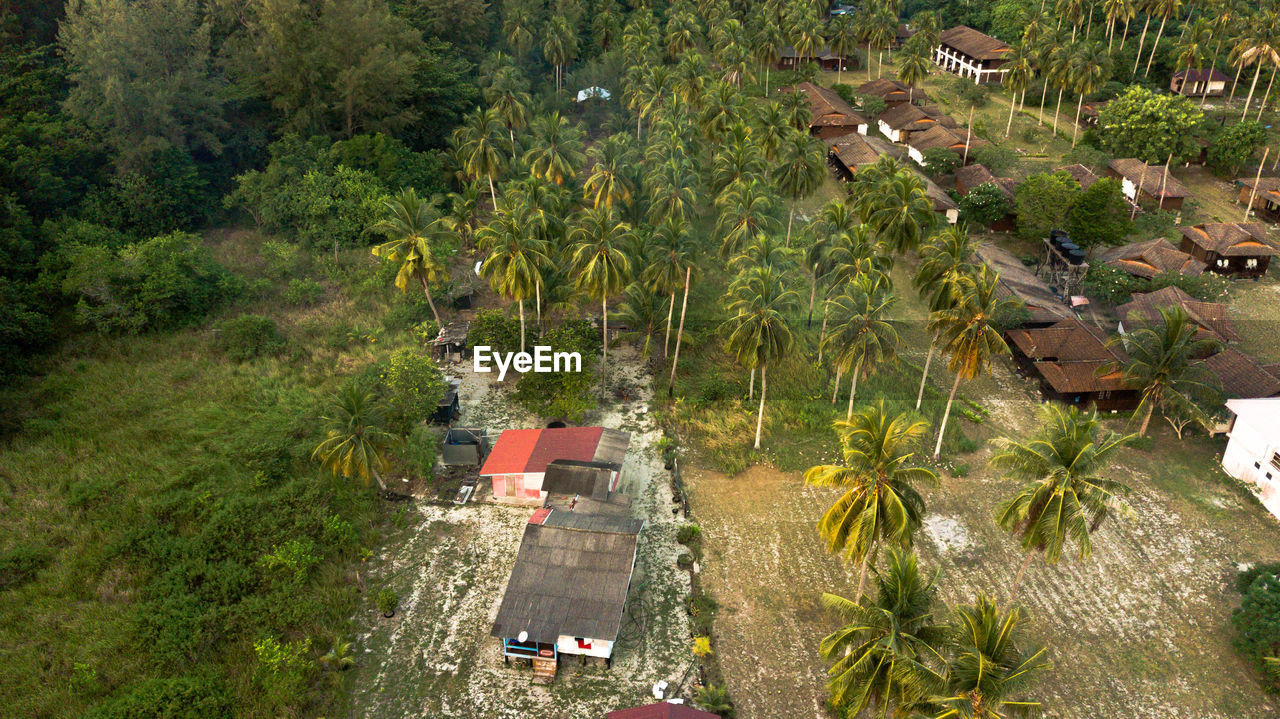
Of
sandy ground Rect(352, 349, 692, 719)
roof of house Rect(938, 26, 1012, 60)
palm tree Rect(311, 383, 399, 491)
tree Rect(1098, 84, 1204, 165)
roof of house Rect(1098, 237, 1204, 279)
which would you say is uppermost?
roof of house Rect(938, 26, 1012, 60)

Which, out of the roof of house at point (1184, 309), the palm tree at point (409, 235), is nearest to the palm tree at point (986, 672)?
the roof of house at point (1184, 309)

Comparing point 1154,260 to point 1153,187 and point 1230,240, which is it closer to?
point 1230,240

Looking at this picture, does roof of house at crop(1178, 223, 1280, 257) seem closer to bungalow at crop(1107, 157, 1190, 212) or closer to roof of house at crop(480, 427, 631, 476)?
bungalow at crop(1107, 157, 1190, 212)

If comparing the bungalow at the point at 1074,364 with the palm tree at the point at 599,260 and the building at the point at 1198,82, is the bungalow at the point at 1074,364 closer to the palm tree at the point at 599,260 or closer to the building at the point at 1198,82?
the palm tree at the point at 599,260

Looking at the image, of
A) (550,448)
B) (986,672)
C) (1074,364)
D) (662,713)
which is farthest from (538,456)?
(1074,364)

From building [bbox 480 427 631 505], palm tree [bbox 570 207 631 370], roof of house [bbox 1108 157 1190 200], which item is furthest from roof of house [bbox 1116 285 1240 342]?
building [bbox 480 427 631 505]

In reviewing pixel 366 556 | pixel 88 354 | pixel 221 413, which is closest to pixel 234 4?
pixel 88 354
